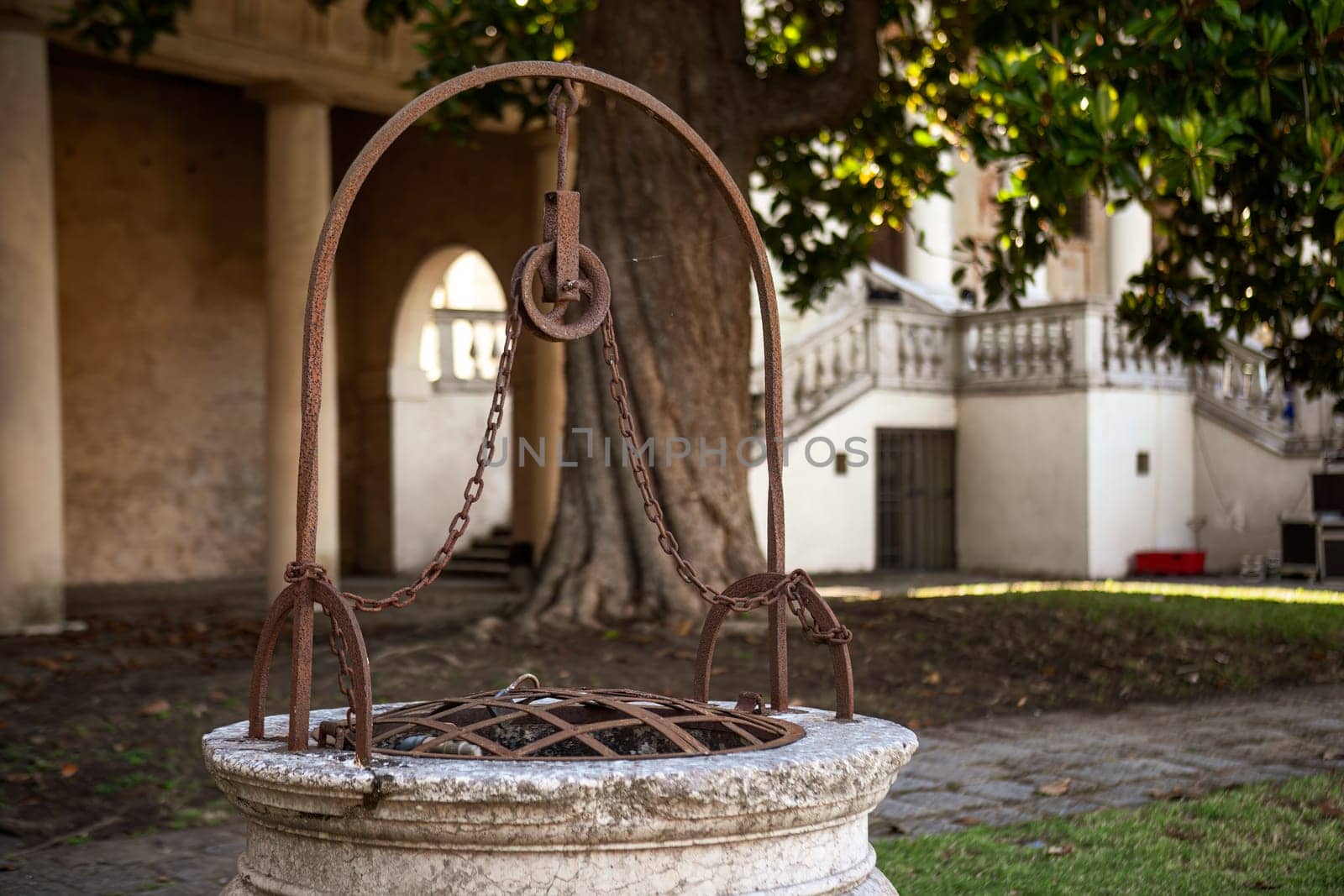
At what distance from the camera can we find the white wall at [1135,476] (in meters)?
16.2

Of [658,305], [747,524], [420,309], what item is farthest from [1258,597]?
[420,309]

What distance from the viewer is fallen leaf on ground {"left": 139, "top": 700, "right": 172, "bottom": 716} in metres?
6.96

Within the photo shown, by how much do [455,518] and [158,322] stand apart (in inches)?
549

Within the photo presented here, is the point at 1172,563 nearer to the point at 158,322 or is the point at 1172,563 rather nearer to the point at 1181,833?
the point at 158,322

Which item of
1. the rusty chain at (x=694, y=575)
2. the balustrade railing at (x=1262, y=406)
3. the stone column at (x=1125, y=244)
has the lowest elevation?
the rusty chain at (x=694, y=575)

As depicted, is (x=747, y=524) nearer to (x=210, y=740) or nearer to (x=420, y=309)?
(x=210, y=740)

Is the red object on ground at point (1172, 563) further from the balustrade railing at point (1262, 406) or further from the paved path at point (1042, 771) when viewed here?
the paved path at point (1042, 771)

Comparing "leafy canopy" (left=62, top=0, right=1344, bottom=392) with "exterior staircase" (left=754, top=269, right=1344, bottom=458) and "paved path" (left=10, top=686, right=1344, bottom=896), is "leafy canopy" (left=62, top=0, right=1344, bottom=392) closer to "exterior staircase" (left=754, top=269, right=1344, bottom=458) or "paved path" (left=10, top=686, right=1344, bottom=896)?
"paved path" (left=10, top=686, right=1344, bottom=896)

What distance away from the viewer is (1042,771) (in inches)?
246

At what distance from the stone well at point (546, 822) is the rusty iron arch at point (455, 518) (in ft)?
0.51

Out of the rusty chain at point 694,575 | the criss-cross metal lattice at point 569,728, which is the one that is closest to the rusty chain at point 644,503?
the rusty chain at point 694,575

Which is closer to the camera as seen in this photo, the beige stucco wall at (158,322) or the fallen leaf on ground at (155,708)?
the fallen leaf on ground at (155,708)

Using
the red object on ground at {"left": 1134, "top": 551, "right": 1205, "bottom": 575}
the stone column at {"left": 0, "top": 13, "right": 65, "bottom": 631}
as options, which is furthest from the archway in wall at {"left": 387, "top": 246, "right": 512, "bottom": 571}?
the red object on ground at {"left": 1134, "top": 551, "right": 1205, "bottom": 575}

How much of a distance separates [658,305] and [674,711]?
543 cm
